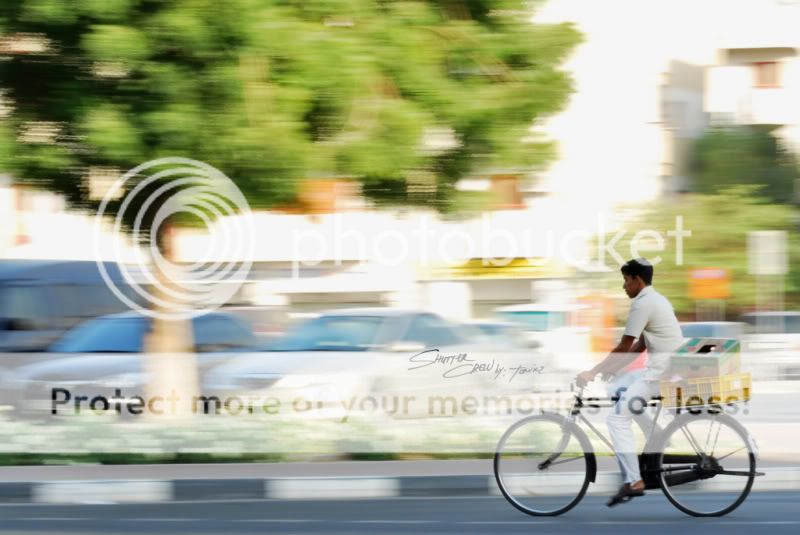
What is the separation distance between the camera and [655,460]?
26.1ft

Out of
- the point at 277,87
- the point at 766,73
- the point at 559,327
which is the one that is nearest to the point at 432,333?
the point at 277,87

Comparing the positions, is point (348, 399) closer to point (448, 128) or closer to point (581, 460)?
point (448, 128)

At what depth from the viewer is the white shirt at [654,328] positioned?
765cm

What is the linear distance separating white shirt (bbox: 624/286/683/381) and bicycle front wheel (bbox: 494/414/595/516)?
635 mm

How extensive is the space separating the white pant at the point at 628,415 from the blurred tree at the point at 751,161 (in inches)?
1024

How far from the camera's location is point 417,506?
9023 millimetres

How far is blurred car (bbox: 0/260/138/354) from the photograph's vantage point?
20.8m

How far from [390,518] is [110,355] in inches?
261

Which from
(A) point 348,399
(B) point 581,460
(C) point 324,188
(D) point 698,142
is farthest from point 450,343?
(D) point 698,142

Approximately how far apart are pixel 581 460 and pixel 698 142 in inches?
1050

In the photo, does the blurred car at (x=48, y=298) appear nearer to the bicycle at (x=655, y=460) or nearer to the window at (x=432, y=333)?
the window at (x=432, y=333)

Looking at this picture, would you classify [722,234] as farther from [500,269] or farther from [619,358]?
[619,358]

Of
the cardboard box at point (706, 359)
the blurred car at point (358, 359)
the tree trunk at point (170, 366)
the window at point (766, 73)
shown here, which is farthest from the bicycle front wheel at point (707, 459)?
the window at point (766, 73)

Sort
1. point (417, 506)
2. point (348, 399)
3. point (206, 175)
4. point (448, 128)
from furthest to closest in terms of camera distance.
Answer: point (348, 399), point (448, 128), point (206, 175), point (417, 506)
